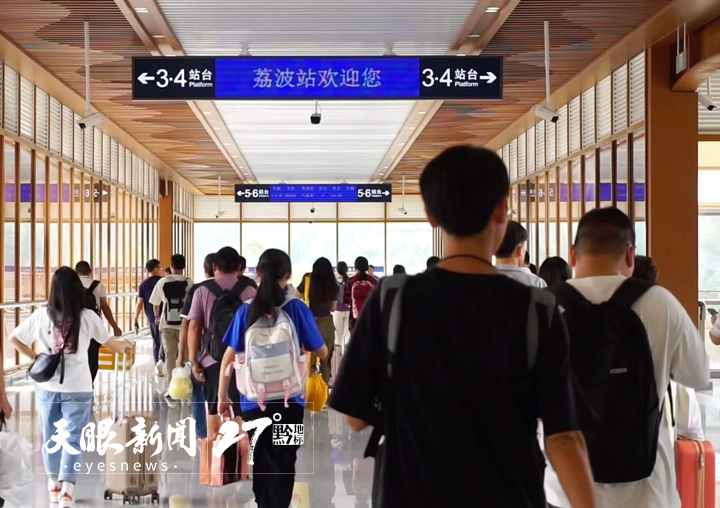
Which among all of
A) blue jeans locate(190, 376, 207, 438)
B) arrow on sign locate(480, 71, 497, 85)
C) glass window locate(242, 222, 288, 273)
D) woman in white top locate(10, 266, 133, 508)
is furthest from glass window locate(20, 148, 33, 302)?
glass window locate(242, 222, 288, 273)

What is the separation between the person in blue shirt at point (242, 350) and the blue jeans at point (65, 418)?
0.99 m

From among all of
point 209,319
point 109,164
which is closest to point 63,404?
point 209,319

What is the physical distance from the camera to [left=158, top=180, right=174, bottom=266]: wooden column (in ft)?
81.1

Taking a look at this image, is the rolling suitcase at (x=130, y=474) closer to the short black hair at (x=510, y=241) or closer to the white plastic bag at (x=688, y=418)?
the short black hair at (x=510, y=241)

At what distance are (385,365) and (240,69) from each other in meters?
7.63

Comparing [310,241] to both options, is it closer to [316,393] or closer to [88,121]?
[88,121]

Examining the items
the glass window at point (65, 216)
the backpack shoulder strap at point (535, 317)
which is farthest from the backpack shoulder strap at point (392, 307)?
the glass window at point (65, 216)

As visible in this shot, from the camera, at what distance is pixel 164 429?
7.90 m

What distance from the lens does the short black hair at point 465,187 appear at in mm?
1794

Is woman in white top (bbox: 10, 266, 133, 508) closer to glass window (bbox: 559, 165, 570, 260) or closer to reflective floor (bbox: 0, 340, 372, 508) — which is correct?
reflective floor (bbox: 0, 340, 372, 508)

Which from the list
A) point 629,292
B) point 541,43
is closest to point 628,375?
point 629,292

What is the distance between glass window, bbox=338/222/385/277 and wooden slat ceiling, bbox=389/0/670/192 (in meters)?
16.0

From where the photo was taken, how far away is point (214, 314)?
230 inches

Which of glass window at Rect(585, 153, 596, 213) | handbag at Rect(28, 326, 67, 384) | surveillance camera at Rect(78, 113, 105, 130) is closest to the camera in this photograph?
handbag at Rect(28, 326, 67, 384)
